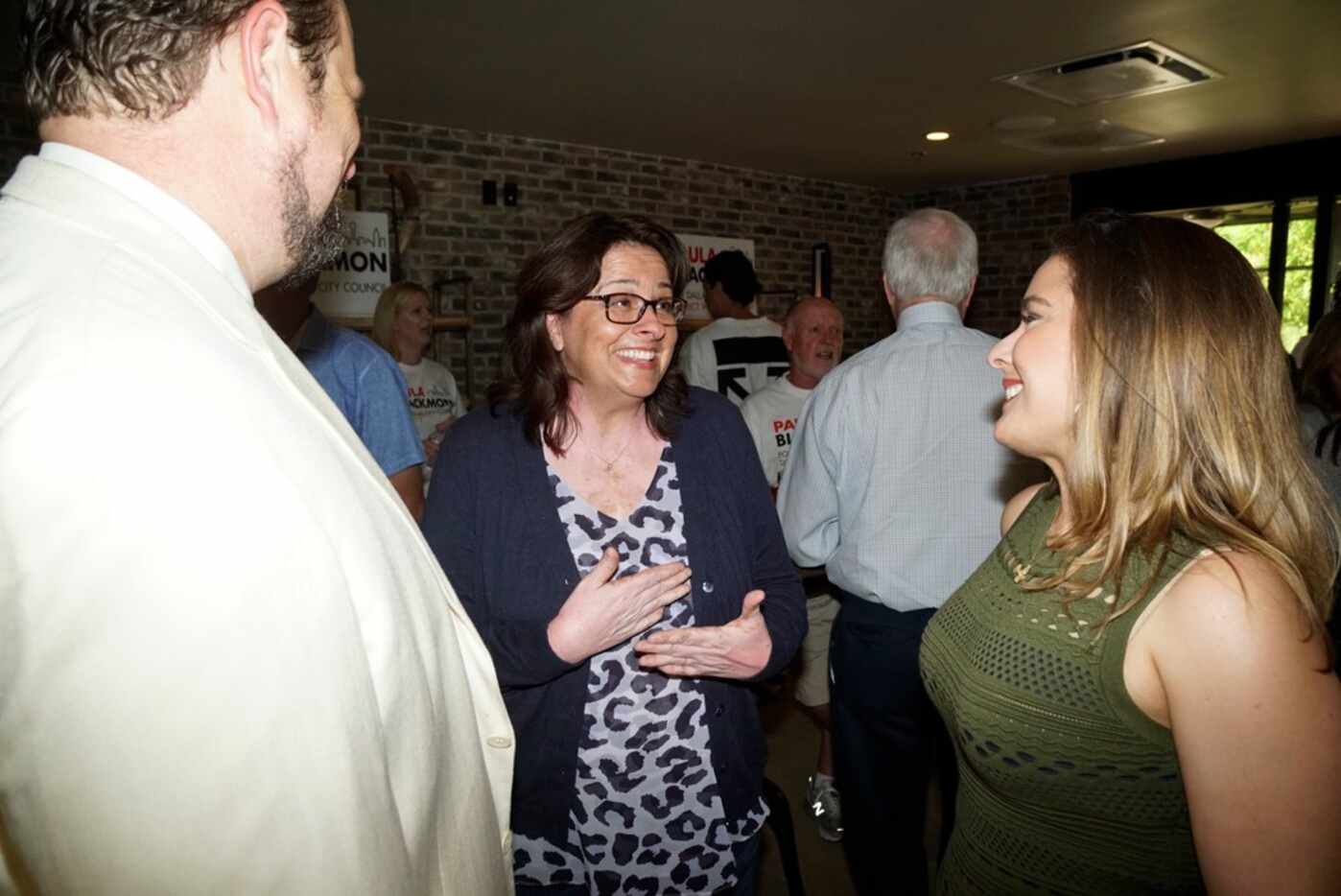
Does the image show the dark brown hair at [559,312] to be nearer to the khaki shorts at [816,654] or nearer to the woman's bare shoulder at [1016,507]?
the woman's bare shoulder at [1016,507]

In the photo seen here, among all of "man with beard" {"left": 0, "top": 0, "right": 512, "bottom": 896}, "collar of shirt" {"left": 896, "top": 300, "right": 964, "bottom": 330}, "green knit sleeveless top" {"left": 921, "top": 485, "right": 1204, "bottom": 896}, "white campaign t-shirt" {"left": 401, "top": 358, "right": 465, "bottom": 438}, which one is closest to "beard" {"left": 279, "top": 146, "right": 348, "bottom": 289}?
"man with beard" {"left": 0, "top": 0, "right": 512, "bottom": 896}

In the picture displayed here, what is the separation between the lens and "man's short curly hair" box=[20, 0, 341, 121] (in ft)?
2.36

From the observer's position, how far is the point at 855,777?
238 cm

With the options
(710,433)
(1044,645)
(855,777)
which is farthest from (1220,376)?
(855,777)

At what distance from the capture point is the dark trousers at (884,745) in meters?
2.28

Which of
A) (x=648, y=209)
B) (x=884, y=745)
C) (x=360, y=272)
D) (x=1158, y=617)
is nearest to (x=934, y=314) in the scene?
(x=884, y=745)

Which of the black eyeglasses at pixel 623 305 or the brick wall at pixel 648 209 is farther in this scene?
the brick wall at pixel 648 209

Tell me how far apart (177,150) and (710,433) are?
3.71 feet

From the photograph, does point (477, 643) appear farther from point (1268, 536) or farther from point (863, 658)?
point (863, 658)

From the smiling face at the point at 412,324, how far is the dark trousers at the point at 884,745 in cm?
308

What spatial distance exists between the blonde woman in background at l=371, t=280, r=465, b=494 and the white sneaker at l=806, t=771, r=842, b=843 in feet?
8.60

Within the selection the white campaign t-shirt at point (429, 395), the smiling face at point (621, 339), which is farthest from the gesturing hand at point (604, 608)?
the white campaign t-shirt at point (429, 395)

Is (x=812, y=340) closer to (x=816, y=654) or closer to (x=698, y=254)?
(x=816, y=654)

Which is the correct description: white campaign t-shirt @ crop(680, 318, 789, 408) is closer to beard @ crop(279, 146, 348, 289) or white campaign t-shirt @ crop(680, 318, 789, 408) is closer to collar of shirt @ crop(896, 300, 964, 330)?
collar of shirt @ crop(896, 300, 964, 330)
